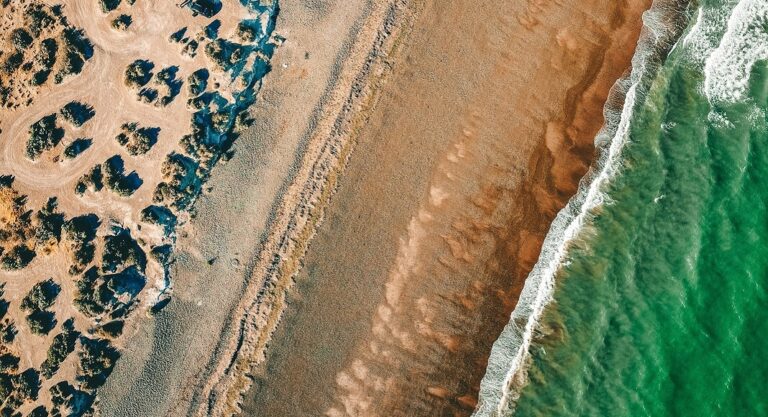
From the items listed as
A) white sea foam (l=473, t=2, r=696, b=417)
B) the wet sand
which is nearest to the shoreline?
the wet sand

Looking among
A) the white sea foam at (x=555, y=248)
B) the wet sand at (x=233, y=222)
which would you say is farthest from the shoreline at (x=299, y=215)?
Result: the white sea foam at (x=555, y=248)

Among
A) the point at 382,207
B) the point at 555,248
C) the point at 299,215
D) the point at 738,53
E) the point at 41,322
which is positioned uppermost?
the point at 738,53

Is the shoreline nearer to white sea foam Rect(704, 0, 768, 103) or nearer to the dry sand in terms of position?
the dry sand

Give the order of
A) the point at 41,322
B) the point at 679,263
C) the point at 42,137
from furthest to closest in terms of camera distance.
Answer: the point at 42,137
the point at 41,322
the point at 679,263

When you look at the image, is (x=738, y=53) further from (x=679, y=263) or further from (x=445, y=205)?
A: (x=445, y=205)

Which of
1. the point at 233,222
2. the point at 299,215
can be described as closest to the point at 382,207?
the point at 299,215
